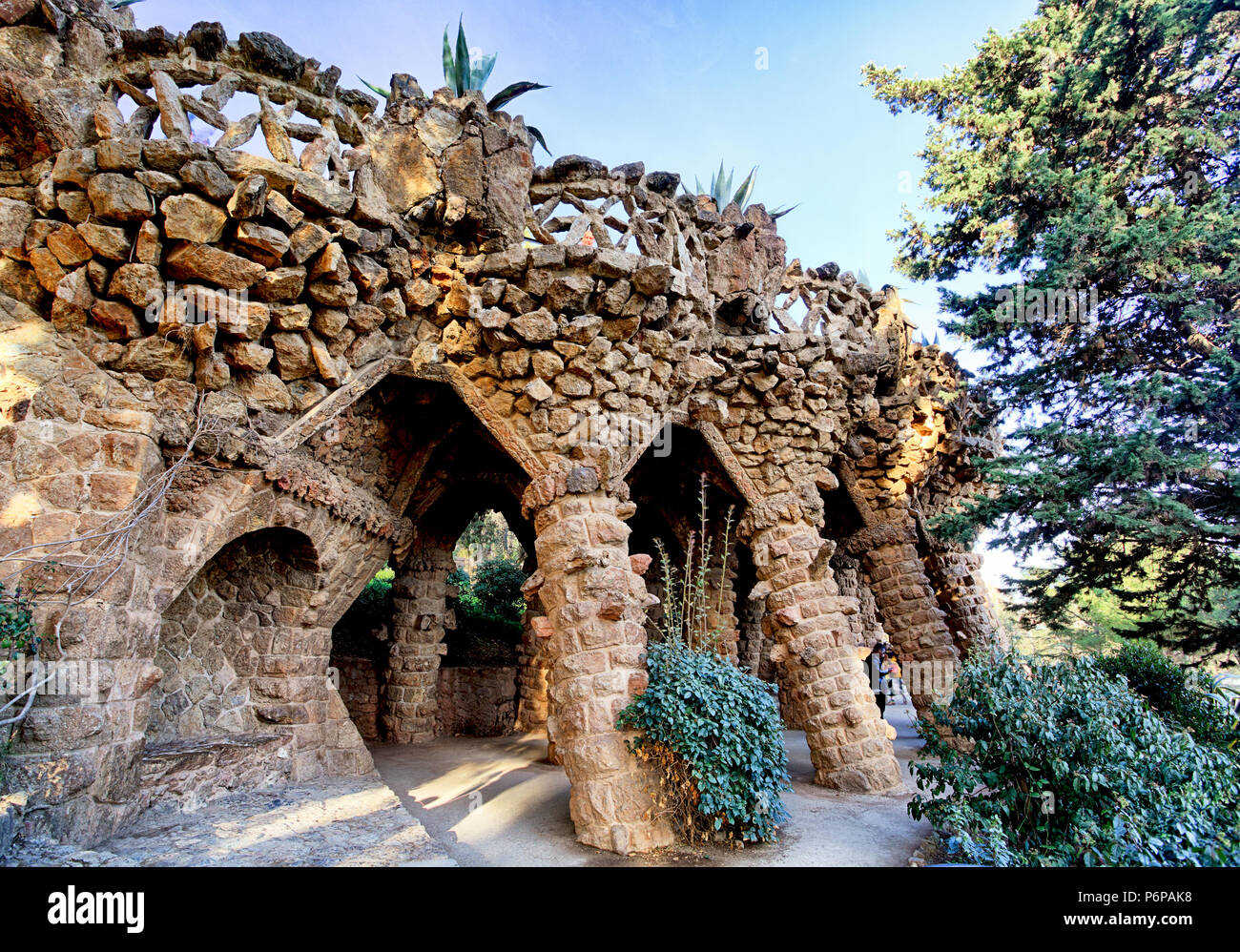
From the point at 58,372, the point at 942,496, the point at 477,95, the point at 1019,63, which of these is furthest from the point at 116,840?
the point at 1019,63

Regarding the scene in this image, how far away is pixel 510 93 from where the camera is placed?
689cm

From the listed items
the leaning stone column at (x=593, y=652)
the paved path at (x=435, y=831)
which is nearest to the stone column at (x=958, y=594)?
the paved path at (x=435, y=831)

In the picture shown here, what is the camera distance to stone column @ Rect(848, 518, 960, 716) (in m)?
10.2

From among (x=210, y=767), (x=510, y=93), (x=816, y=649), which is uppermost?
(x=510, y=93)

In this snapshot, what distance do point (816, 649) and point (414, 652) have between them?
611cm

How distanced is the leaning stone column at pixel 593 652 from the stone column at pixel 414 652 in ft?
14.9

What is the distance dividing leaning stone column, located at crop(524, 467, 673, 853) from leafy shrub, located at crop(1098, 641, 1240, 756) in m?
4.29

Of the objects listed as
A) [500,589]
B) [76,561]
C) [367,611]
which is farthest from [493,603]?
[76,561]

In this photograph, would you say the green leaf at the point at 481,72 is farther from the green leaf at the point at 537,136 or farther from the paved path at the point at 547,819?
the paved path at the point at 547,819

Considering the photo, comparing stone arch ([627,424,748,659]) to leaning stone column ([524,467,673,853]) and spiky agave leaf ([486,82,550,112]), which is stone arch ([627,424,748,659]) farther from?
spiky agave leaf ([486,82,550,112])

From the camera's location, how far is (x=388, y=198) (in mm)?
5953

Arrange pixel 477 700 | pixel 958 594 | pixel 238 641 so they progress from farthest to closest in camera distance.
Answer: pixel 477 700
pixel 958 594
pixel 238 641

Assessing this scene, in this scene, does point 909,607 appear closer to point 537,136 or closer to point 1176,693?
point 1176,693

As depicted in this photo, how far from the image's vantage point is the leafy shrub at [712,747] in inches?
196
